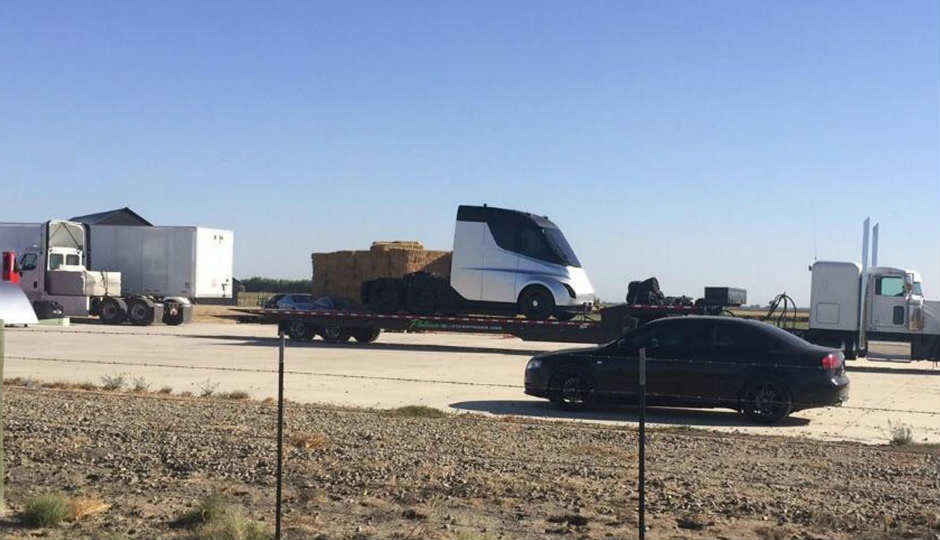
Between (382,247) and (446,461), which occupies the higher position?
(382,247)

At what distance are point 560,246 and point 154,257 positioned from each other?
20213mm

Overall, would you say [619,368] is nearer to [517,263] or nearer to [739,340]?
[739,340]

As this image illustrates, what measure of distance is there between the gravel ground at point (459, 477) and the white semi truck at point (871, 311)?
1465 cm

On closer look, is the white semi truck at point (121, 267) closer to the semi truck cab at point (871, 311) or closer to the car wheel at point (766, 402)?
the semi truck cab at point (871, 311)

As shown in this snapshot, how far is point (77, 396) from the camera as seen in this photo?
15.2m

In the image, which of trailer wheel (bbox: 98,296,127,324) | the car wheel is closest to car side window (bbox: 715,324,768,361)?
the car wheel

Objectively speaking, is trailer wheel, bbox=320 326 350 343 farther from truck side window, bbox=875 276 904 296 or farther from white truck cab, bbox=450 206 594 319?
truck side window, bbox=875 276 904 296

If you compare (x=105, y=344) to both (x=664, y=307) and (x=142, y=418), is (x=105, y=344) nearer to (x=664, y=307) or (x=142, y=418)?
(x=664, y=307)

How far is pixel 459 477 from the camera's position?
366 inches

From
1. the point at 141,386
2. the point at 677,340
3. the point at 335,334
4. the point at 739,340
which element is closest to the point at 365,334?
the point at 335,334

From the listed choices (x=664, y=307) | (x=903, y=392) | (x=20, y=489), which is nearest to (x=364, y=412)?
(x=20, y=489)

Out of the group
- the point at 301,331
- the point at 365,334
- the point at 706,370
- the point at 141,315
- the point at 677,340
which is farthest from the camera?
the point at 141,315

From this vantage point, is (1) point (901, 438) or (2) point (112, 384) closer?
(1) point (901, 438)

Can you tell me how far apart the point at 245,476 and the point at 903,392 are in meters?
14.6
